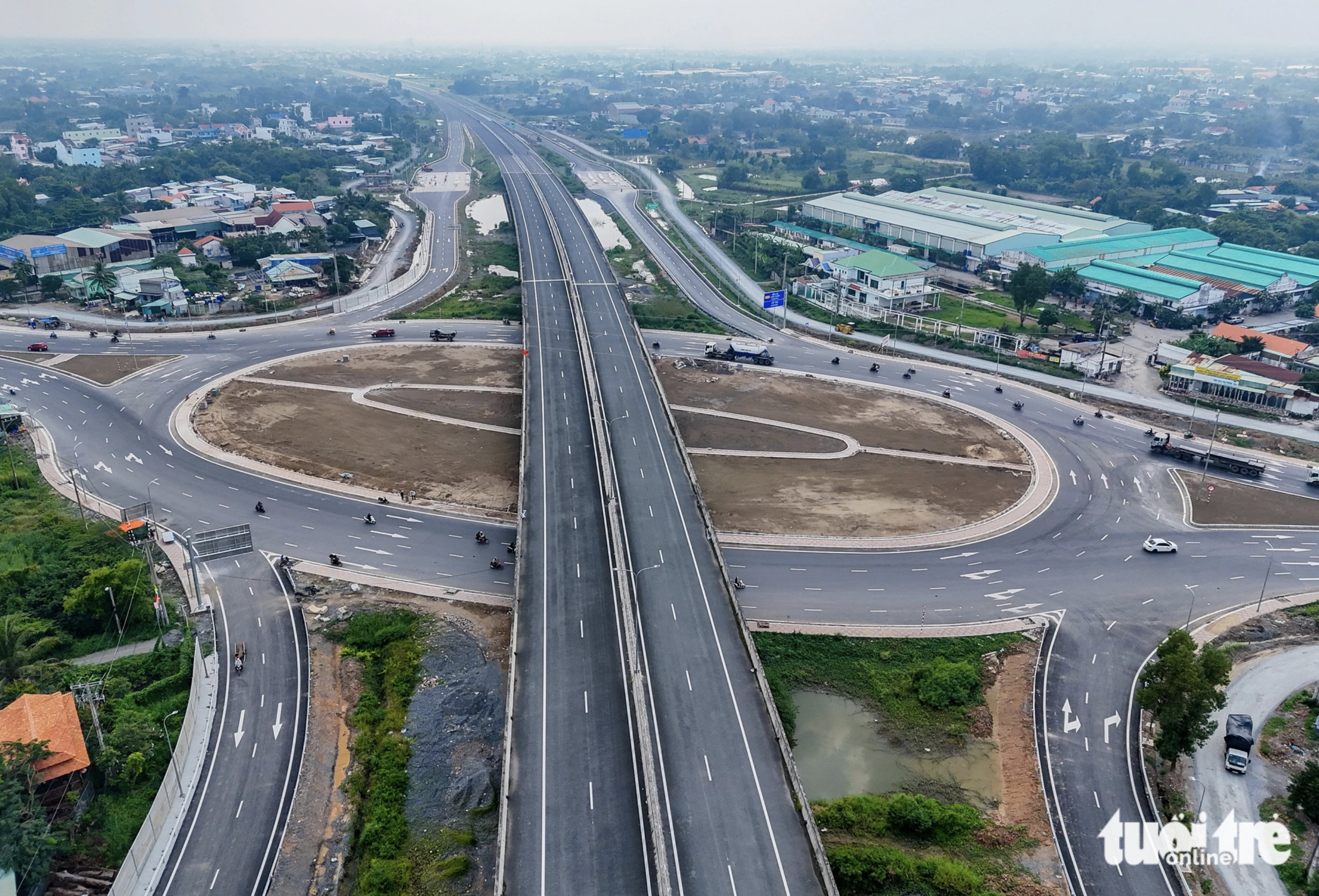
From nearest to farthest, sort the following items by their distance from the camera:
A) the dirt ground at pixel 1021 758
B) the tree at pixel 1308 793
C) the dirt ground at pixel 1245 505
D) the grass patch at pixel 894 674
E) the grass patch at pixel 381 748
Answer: the grass patch at pixel 381 748
the dirt ground at pixel 1021 758
the tree at pixel 1308 793
the grass patch at pixel 894 674
the dirt ground at pixel 1245 505

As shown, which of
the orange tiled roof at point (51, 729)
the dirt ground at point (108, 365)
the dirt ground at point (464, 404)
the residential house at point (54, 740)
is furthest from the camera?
the dirt ground at point (108, 365)

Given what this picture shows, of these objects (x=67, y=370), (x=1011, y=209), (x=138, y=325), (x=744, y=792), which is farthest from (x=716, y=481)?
(x=1011, y=209)

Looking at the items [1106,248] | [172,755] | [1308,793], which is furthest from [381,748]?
[1106,248]

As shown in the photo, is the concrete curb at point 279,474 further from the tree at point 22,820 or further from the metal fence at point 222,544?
the tree at point 22,820

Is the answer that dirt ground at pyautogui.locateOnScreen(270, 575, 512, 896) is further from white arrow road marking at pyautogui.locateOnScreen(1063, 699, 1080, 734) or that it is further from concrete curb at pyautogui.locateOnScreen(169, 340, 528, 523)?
white arrow road marking at pyautogui.locateOnScreen(1063, 699, 1080, 734)

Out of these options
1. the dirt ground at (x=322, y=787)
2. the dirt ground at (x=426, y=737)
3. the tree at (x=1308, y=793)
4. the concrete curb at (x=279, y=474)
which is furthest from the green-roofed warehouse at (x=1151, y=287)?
the dirt ground at (x=322, y=787)
